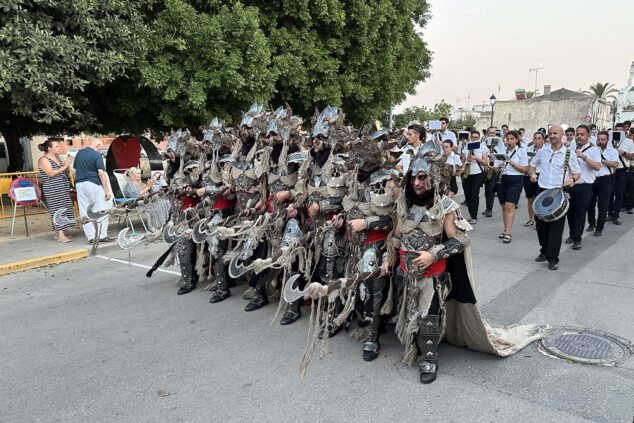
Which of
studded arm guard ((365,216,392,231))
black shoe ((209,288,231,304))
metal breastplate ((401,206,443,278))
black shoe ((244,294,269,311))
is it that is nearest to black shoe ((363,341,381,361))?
metal breastplate ((401,206,443,278))

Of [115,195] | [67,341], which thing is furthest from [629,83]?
[67,341]

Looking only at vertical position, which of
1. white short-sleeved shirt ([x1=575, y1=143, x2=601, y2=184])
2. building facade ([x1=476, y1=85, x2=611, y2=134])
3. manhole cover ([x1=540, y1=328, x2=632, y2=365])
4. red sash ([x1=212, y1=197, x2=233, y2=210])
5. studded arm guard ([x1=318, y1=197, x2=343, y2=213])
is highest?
building facade ([x1=476, y1=85, x2=611, y2=134])

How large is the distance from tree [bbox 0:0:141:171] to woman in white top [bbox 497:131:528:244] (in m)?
7.56

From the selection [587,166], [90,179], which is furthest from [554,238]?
[90,179]

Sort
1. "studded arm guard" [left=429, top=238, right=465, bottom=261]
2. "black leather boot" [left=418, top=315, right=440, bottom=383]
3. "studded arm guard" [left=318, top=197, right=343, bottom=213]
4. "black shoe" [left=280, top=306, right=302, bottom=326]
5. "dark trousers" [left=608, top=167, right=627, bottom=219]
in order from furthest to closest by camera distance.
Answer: "dark trousers" [left=608, top=167, right=627, bottom=219] → "black shoe" [left=280, top=306, right=302, bottom=326] → "studded arm guard" [left=318, top=197, right=343, bottom=213] → "black leather boot" [left=418, top=315, right=440, bottom=383] → "studded arm guard" [left=429, top=238, right=465, bottom=261]

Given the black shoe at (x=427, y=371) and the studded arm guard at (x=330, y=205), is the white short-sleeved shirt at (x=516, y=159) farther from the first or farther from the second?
the black shoe at (x=427, y=371)

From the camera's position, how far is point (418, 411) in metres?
3.05

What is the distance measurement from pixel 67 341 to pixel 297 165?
115 inches

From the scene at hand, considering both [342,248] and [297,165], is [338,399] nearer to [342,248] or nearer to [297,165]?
[342,248]

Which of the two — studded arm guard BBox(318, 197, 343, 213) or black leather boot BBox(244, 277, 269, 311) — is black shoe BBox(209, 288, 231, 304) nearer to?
black leather boot BBox(244, 277, 269, 311)

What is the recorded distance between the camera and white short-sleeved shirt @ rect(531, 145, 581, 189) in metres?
6.47

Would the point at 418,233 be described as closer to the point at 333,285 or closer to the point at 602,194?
the point at 333,285

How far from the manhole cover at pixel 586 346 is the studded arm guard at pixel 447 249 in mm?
1346

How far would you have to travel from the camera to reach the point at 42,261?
749 cm
